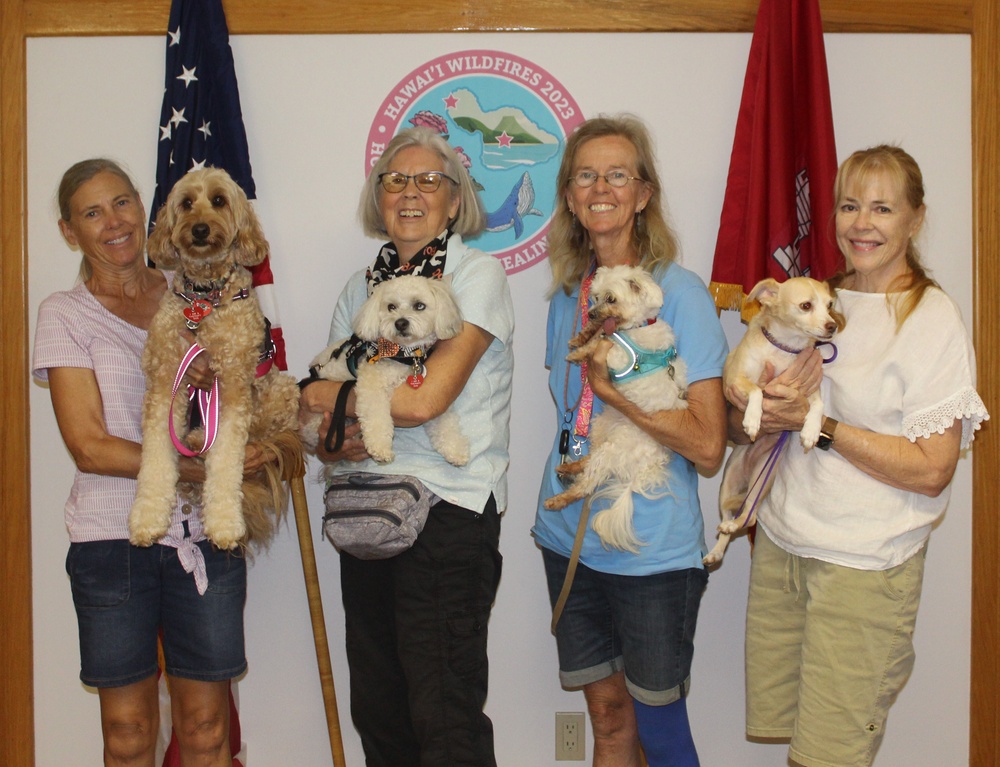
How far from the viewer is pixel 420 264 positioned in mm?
2154

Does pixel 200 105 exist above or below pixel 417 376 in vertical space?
above

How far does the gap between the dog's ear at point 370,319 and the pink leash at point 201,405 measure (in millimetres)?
392

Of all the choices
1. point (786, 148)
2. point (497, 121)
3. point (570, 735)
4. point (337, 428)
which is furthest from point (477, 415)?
point (570, 735)

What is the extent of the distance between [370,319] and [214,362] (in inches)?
16.2

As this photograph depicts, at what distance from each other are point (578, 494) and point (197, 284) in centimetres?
112

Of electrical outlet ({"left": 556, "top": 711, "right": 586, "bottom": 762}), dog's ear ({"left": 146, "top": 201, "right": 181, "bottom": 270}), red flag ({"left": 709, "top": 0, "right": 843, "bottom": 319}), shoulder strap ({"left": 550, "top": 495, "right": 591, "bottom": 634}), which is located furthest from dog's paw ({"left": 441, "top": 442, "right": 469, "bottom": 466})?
electrical outlet ({"left": 556, "top": 711, "right": 586, "bottom": 762})

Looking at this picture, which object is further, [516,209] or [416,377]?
[516,209]

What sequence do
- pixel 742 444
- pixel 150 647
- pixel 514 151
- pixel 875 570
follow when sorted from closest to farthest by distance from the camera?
pixel 875 570 → pixel 150 647 → pixel 742 444 → pixel 514 151

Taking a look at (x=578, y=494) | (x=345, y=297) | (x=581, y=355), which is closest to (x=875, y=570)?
(x=578, y=494)

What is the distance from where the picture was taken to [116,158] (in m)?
Answer: 2.88

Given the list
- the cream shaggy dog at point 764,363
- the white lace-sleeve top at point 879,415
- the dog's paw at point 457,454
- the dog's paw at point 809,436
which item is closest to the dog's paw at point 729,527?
the cream shaggy dog at point 764,363

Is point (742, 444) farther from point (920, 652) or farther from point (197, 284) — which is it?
point (197, 284)

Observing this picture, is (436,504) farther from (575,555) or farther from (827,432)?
(827,432)

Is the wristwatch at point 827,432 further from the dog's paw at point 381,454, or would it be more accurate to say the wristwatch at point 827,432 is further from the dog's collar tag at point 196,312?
the dog's collar tag at point 196,312
